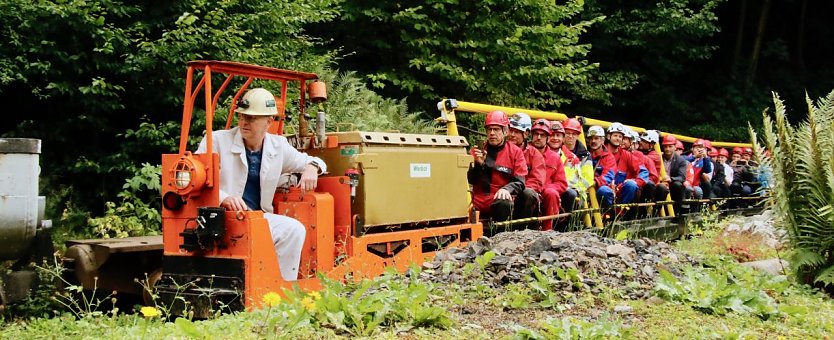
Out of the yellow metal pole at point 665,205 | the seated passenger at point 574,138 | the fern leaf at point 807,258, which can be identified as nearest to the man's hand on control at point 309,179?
the fern leaf at point 807,258

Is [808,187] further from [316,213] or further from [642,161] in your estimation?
[642,161]

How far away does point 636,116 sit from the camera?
26.8 meters

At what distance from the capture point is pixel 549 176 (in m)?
10.8

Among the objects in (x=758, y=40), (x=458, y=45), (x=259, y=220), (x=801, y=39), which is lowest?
(x=259, y=220)

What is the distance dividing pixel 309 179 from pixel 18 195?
229 centimetres

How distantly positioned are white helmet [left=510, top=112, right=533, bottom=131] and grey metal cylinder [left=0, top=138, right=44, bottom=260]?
5439 millimetres

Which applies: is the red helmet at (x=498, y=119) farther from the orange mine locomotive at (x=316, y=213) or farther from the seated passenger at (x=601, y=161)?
the seated passenger at (x=601, y=161)

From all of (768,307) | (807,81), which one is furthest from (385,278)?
(807,81)

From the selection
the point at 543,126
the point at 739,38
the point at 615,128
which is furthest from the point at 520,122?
the point at 739,38

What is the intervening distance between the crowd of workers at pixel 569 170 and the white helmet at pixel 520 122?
12 mm

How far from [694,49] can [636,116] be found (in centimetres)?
295

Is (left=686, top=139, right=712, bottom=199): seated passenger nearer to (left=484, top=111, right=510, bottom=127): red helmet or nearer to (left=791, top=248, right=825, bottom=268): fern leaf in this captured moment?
(left=484, top=111, right=510, bottom=127): red helmet

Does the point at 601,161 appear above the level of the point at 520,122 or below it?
below

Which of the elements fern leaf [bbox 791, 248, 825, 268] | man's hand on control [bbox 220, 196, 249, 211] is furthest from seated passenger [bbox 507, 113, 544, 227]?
man's hand on control [bbox 220, 196, 249, 211]
